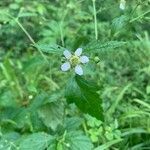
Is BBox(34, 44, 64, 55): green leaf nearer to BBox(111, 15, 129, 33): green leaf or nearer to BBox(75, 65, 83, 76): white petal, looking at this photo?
BBox(75, 65, 83, 76): white petal

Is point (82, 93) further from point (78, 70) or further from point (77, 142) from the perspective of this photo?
point (77, 142)

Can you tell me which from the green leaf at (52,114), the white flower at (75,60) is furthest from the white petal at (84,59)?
the green leaf at (52,114)

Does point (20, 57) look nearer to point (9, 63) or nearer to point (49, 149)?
point (9, 63)

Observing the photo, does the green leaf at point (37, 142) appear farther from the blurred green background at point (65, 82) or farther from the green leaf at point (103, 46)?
the green leaf at point (103, 46)

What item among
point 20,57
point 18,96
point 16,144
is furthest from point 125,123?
point 20,57

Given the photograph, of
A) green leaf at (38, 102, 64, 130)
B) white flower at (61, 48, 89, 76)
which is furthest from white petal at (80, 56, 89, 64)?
green leaf at (38, 102, 64, 130)

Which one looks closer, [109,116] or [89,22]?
[109,116]

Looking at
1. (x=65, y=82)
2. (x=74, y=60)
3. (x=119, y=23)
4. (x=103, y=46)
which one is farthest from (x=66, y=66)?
(x=65, y=82)
